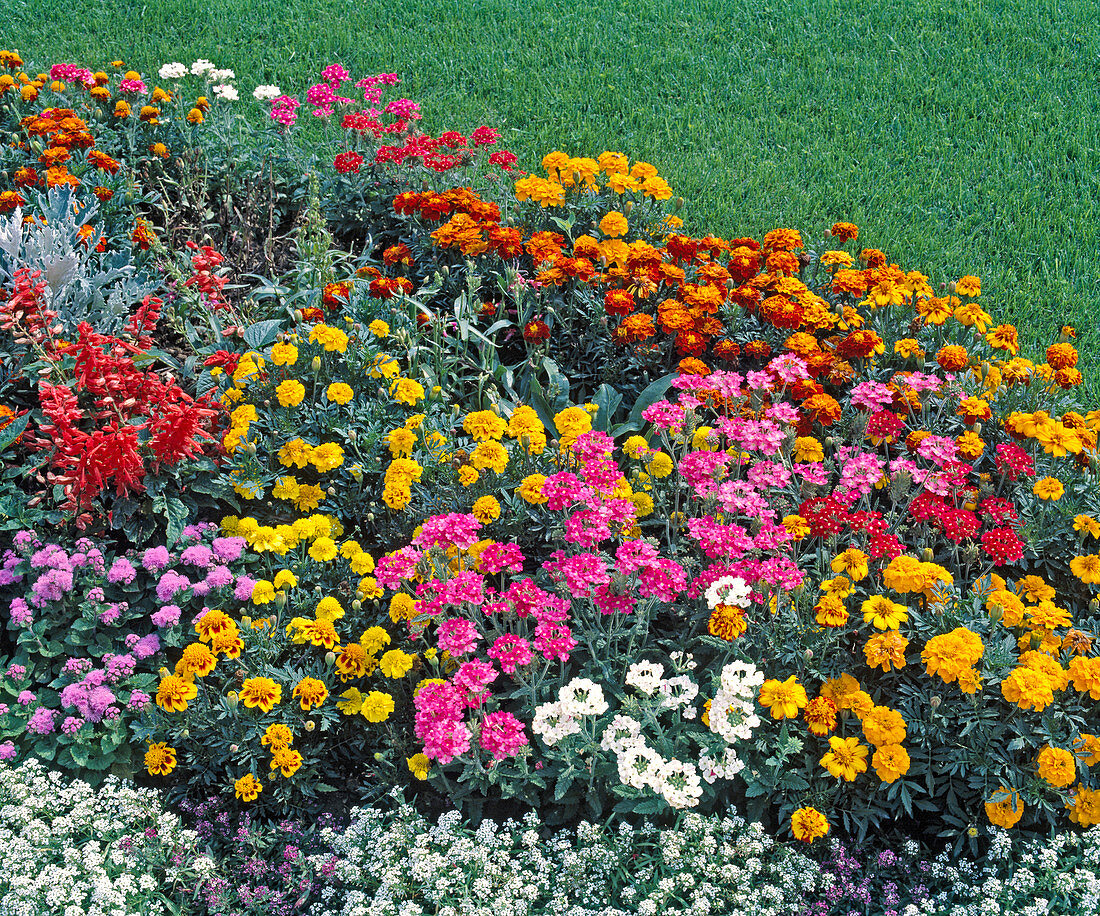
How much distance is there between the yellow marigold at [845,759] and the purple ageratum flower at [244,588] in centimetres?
171

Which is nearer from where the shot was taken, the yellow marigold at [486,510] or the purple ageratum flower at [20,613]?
the purple ageratum flower at [20,613]

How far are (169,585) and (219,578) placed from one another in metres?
0.16

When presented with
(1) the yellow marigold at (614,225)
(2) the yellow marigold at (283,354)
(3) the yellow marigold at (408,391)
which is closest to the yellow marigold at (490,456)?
(3) the yellow marigold at (408,391)

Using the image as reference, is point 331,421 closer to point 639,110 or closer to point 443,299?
point 443,299

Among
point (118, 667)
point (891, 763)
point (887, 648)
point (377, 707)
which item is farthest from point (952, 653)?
point (118, 667)

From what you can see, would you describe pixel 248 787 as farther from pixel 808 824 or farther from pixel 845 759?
pixel 845 759

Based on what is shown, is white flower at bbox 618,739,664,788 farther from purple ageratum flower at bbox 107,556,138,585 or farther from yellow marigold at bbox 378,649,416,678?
purple ageratum flower at bbox 107,556,138,585

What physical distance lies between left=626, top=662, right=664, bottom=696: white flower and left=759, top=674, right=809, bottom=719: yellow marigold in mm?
282

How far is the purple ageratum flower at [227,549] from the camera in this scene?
10.3 feet

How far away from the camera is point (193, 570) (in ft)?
10.7

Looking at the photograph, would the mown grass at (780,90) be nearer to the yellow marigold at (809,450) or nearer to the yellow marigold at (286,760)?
the yellow marigold at (809,450)

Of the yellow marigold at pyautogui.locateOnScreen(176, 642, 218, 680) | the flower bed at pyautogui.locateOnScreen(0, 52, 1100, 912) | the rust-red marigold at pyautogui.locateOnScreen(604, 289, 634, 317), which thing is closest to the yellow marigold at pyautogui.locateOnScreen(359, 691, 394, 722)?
the flower bed at pyautogui.locateOnScreen(0, 52, 1100, 912)

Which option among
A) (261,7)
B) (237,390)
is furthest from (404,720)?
(261,7)

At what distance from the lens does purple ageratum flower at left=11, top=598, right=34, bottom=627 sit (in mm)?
3035
